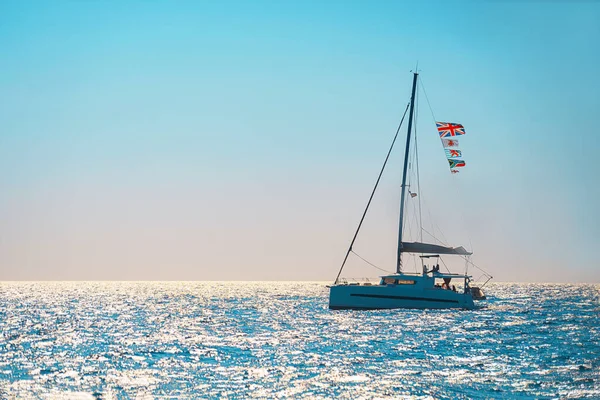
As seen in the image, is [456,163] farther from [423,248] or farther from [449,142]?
[423,248]

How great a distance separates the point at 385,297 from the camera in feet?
206

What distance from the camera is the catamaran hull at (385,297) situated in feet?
206

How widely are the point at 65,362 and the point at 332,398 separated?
53.2 feet

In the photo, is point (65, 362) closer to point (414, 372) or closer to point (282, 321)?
point (414, 372)

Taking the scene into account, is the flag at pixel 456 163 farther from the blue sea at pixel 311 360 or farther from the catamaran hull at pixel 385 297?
the blue sea at pixel 311 360

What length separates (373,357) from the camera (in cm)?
3800

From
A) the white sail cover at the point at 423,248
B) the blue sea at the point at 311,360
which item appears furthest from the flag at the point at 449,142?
the blue sea at the point at 311,360

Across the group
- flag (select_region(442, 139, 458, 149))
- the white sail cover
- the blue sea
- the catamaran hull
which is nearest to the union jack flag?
flag (select_region(442, 139, 458, 149))

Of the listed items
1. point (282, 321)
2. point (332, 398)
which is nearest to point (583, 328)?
point (282, 321)

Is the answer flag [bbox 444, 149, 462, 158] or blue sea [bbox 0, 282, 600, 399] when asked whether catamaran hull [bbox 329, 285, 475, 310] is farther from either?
flag [bbox 444, 149, 462, 158]

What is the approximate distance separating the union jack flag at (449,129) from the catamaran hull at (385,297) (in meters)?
14.5

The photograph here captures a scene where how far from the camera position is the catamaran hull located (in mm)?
62688

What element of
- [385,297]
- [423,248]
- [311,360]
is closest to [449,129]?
[423,248]

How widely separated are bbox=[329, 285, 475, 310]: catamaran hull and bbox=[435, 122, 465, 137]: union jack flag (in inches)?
569
